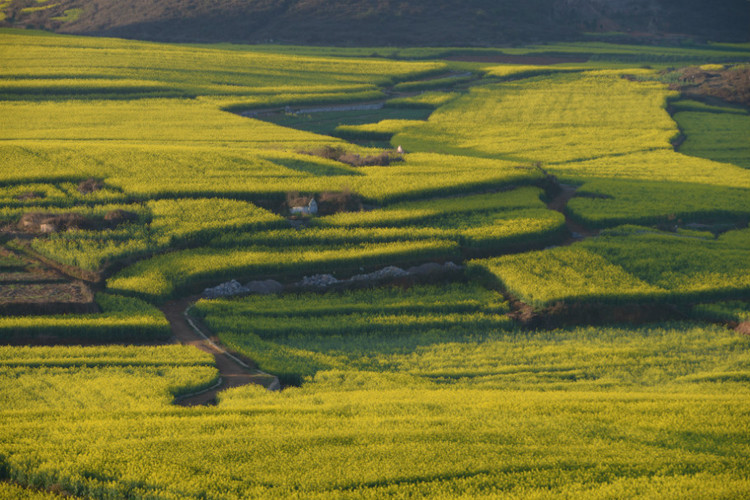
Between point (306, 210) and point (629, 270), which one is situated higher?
point (306, 210)

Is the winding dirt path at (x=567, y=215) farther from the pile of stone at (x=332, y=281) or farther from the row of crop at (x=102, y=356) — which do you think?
the row of crop at (x=102, y=356)

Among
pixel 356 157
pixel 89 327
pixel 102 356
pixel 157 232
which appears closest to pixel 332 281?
pixel 157 232

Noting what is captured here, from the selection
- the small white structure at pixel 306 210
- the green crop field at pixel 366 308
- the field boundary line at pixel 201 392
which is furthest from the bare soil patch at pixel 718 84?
the field boundary line at pixel 201 392

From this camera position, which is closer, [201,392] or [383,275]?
[201,392]

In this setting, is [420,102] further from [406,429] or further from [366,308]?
[406,429]

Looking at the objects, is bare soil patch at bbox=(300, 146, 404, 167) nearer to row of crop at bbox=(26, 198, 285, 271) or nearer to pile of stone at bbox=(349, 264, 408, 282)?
row of crop at bbox=(26, 198, 285, 271)

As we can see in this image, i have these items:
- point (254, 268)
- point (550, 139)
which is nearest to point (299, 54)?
point (550, 139)

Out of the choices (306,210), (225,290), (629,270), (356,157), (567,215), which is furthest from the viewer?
(356,157)

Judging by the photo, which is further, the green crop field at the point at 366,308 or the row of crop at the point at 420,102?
the row of crop at the point at 420,102
